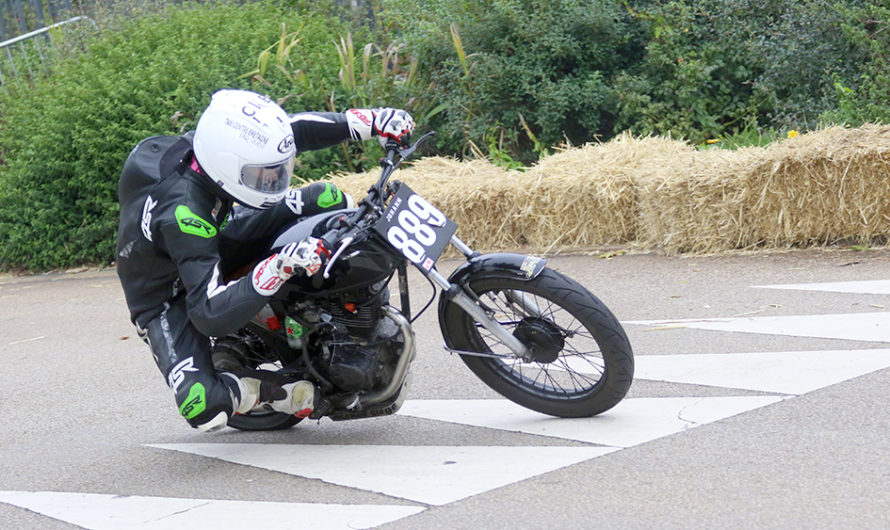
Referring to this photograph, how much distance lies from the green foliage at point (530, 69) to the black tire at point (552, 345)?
6.32 m

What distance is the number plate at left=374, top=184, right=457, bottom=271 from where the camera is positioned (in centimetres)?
434

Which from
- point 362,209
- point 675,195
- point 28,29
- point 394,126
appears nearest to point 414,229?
point 362,209

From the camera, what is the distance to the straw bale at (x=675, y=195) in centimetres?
785

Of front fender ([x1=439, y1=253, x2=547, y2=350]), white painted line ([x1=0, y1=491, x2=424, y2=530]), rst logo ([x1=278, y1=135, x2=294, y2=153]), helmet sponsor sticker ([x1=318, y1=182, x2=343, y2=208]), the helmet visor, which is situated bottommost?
white painted line ([x1=0, y1=491, x2=424, y2=530])

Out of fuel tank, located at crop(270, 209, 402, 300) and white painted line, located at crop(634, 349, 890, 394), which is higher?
fuel tank, located at crop(270, 209, 402, 300)

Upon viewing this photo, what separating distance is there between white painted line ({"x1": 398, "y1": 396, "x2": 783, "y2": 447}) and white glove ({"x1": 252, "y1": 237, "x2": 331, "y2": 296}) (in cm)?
114

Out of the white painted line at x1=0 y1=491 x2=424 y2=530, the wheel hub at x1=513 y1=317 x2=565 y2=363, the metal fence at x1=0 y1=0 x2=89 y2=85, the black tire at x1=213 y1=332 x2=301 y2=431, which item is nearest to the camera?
the white painted line at x1=0 y1=491 x2=424 y2=530

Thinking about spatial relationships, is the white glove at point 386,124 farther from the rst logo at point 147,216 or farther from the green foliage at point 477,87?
the green foliage at point 477,87

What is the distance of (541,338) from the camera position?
4.56 m

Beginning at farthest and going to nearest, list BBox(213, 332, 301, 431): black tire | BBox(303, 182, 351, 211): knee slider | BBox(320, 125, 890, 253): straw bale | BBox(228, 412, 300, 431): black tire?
BBox(320, 125, 890, 253): straw bale < BBox(228, 412, 300, 431): black tire < BBox(303, 182, 351, 211): knee slider < BBox(213, 332, 301, 431): black tire

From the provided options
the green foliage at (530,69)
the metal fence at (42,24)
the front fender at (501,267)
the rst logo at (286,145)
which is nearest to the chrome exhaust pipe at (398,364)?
the front fender at (501,267)

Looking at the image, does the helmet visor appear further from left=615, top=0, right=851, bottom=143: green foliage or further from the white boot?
left=615, top=0, right=851, bottom=143: green foliage

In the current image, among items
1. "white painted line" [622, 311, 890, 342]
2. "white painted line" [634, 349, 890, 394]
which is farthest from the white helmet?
"white painted line" [622, 311, 890, 342]

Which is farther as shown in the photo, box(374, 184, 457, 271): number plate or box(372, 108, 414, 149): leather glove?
box(372, 108, 414, 149): leather glove
